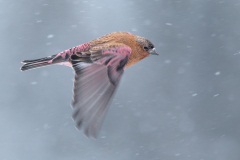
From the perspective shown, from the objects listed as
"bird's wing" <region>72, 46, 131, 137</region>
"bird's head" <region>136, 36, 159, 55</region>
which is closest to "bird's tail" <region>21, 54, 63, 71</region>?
"bird's wing" <region>72, 46, 131, 137</region>

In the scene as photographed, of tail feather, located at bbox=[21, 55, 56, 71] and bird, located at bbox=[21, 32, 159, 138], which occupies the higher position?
bird, located at bbox=[21, 32, 159, 138]

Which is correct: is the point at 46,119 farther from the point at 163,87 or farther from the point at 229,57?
the point at 229,57

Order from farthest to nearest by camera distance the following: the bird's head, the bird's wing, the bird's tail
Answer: the bird's head
the bird's tail
the bird's wing

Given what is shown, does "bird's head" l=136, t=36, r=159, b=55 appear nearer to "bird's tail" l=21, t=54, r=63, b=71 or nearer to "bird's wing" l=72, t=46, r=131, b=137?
"bird's wing" l=72, t=46, r=131, b=137

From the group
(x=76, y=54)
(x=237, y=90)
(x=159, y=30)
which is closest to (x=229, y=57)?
(x=237, y=90)

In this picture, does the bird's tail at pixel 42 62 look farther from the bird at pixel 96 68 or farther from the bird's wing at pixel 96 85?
the bird's wing at pixel 96 85

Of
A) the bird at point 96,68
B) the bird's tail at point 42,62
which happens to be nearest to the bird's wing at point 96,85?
the bird at point 96,68

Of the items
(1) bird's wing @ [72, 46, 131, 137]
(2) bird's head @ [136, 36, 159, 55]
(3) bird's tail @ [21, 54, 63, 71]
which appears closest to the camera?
(1) bird's wing @ [72, 46, 131, 137]

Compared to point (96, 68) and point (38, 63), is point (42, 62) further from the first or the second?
point (96, 68)

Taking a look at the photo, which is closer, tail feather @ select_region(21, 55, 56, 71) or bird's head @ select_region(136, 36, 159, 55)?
tail feather @ select_region(21, 55, 56, 71)
